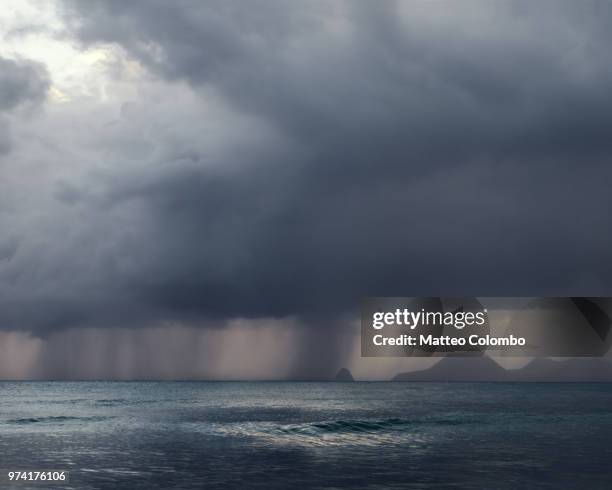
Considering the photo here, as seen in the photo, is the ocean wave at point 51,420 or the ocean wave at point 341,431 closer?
the ocean wave at point 341,431

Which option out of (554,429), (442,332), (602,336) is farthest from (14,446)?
(554,429)

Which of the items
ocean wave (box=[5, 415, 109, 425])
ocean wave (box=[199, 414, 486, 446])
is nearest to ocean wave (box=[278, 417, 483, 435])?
ocean wave (box=[199, 414, 486, 446])

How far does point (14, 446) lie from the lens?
51.8 meters

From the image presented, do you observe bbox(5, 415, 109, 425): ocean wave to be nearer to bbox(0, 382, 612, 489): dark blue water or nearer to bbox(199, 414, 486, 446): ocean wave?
bbox(0, 382, 612, 489): dark blue water

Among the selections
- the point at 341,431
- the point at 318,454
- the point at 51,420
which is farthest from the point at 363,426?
the point at 51,420

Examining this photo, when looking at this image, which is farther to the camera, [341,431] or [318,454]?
[341,431]

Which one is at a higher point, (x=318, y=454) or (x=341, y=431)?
(x=318, y=454)

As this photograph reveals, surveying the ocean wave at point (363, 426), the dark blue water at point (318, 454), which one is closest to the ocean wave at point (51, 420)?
the dark blue water at point (318, 454)

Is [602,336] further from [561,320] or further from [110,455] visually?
[110,455]

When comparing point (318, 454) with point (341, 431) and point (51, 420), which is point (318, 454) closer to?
point (341, 431)

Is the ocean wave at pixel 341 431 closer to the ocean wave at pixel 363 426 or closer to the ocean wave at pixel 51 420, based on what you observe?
the ocean wave at pixel 363 426

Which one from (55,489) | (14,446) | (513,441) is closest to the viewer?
(55,489)

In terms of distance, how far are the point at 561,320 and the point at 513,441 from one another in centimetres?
1798

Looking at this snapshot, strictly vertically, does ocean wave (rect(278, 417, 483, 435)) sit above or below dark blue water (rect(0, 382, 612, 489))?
below
